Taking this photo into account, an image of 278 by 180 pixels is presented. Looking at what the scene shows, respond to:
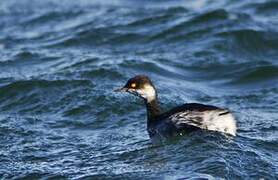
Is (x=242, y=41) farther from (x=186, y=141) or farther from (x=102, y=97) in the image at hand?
(x=186, y=141)

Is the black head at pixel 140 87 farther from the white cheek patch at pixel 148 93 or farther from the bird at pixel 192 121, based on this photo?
the bird at pixel 192 121

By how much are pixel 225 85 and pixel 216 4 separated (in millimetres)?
5409

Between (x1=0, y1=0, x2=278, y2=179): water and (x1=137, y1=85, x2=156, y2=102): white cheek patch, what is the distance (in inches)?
16.7

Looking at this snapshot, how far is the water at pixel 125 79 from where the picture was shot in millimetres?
9883

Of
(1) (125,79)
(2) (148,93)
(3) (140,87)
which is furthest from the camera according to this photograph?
(1) (125,79)

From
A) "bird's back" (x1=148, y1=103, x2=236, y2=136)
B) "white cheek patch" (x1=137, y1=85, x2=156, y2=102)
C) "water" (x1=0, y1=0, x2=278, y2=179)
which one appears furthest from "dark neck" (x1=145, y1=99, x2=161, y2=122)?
"bird's back" (x1=148, y1=103, x2=236, y2=136)

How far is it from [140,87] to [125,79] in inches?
114

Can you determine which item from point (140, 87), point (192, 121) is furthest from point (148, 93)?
point (192, 121)

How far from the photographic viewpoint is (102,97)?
42.3 ft

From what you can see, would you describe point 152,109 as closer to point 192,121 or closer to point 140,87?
point 140,87

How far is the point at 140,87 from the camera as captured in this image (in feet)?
36.8

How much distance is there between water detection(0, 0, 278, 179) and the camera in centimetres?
988

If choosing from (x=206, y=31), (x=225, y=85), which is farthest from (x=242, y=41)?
(x=225, y=85)

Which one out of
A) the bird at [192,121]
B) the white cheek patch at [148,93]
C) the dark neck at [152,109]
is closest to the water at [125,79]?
the bird at [192,121]
